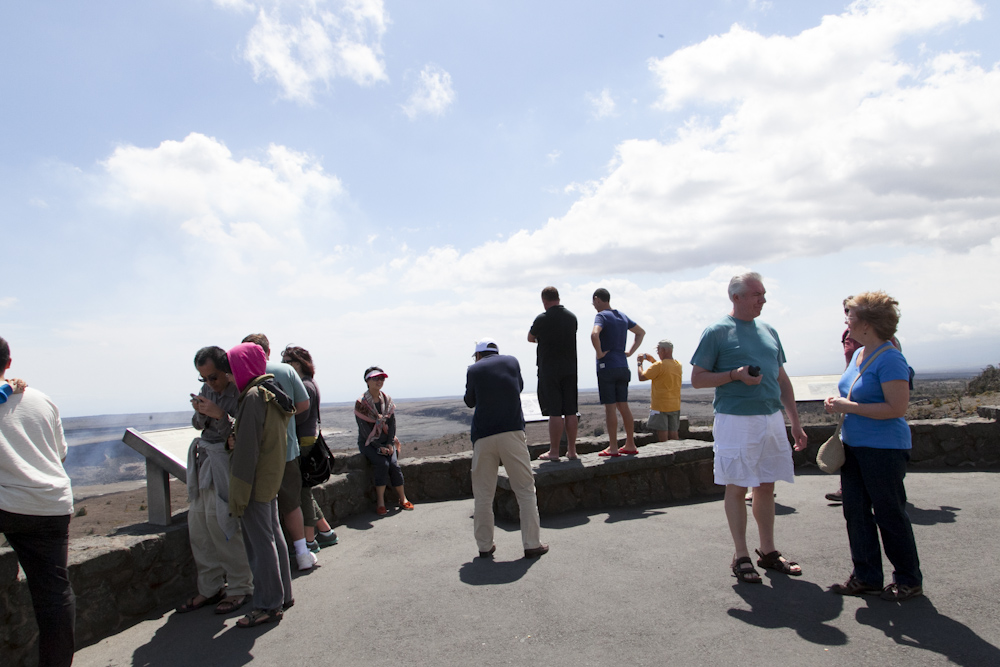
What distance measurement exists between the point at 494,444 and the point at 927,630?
3.03m

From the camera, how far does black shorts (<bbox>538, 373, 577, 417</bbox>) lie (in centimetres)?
641

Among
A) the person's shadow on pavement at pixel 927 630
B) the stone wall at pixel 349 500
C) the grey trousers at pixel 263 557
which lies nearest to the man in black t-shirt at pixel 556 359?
the stone wall at pixel 349 500

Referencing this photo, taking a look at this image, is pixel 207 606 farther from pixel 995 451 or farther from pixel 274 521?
pixel 995 451

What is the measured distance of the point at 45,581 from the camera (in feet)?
10.3

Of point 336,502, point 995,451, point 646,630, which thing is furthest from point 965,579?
point 336,502

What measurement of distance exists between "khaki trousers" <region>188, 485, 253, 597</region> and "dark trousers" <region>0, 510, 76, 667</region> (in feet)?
3.67

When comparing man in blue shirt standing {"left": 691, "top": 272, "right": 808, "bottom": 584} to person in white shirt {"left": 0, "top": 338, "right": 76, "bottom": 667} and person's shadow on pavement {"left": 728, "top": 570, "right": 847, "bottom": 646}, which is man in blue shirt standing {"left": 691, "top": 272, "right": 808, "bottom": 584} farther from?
person in white shirt {"left": 0, "top": 338, "right": 76, "bottom": 667}

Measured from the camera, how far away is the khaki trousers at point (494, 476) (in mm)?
4941

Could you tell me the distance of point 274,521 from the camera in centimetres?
411

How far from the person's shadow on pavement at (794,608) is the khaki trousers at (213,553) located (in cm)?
335

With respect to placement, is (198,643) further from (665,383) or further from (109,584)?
(665,383)

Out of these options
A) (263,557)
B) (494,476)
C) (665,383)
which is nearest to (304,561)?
(263,557)

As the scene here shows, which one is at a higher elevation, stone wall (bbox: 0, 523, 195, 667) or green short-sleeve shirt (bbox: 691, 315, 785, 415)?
green short-sleeve shirt (bbox: 691, 315, 785, 415)

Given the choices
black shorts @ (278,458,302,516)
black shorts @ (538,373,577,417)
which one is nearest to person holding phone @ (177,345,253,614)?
black shorts @ (278,458,302,516)
